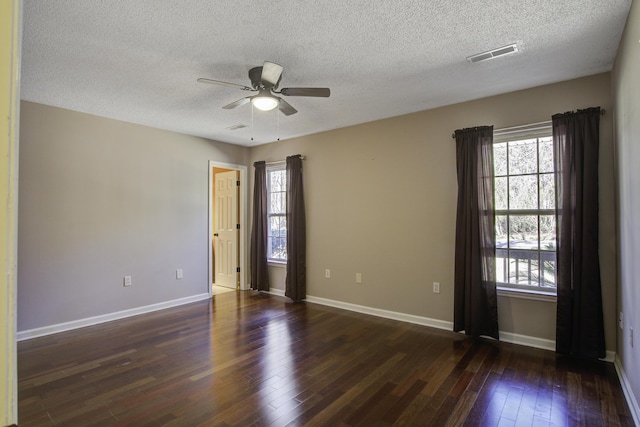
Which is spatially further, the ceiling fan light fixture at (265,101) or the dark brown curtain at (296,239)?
the dark brown curtain at (296,239)

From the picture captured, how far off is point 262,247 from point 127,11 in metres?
3.96

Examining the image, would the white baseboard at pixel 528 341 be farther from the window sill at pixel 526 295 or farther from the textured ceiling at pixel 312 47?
the textured ceiling at pixel 312 47

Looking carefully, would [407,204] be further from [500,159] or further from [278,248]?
[278,248]

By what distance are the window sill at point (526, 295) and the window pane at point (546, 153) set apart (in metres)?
1.21

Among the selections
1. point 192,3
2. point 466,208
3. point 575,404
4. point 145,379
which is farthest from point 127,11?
point 575,404

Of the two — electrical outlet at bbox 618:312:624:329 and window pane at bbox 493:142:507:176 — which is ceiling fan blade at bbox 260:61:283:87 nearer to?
window pane at bbox 493:142:507:176

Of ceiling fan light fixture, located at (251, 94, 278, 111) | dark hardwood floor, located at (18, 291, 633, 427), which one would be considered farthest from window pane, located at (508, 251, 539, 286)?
ceiling fan light fixture, located at (251, 94, 278, 111)

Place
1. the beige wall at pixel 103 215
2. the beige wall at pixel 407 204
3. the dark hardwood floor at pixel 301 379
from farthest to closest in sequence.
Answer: the beige wall at pixel 103 215 < the beige wall at pixel 407 204 < the dark hardwood floor at pixel 301 379

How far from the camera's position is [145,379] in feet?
8.70

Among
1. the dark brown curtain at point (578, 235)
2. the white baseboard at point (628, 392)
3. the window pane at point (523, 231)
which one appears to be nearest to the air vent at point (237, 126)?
the window pane at point (523, 231)

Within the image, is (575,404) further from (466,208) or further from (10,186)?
(10,186)

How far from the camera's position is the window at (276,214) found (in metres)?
5.58

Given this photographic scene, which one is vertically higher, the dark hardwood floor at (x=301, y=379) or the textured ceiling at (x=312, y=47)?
the textured ceiling at (x=312, y=47)

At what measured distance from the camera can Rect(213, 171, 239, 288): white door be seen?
591 cm
